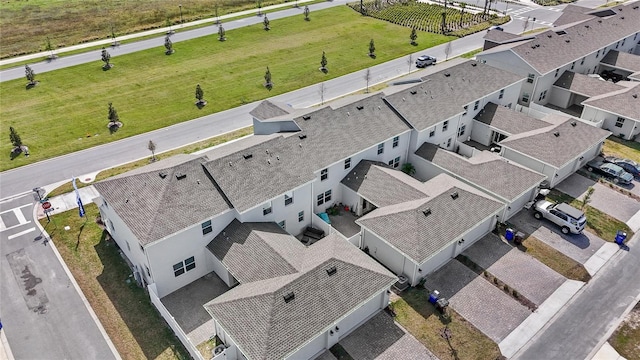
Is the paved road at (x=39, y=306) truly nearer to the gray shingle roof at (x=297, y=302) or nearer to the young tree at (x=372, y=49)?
the gray shingle roof at (x=297, y=302)

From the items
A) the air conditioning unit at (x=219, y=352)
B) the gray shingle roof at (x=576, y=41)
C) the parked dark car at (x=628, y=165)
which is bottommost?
the air conditioning unit at (x=219, y=352)

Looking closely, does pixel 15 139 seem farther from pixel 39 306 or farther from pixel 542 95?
pixel 542 95

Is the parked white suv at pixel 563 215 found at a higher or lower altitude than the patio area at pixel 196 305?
higher

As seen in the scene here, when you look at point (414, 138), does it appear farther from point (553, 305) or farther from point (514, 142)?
point (553, 305)

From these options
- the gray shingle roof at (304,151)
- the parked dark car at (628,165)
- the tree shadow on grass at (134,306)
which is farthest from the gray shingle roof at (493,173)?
the tree shadow on grass at (134,306)

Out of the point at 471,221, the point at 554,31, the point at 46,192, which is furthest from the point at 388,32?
the point at 46,192

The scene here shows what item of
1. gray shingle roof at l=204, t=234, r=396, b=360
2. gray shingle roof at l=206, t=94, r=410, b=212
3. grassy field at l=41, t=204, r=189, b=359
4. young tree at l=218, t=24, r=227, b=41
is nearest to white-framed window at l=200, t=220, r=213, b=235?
gray shingle roof at l=206, t=94, r=410, b=212
